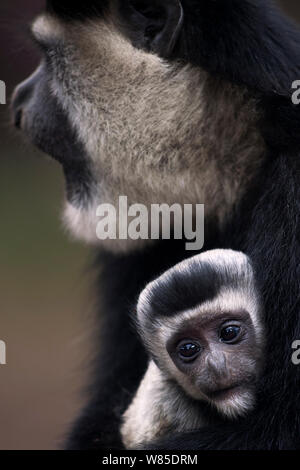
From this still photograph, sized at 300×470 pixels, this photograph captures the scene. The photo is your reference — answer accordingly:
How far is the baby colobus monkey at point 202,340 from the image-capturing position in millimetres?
2529

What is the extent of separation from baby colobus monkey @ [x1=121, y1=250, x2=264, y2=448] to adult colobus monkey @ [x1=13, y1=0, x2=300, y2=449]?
6 centimetres

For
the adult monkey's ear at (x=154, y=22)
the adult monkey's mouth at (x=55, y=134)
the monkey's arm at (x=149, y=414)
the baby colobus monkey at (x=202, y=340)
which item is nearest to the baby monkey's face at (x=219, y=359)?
the baby colobus monkey at (x=202, y=340)

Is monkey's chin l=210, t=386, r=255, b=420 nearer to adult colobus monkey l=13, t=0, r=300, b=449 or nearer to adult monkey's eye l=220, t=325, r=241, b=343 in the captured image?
adult colobus monkey l=13, t=0, r=300, b=449

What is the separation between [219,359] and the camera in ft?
8.34

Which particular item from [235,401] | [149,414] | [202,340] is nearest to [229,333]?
[202,340]

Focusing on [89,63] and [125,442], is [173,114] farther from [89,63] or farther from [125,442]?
[125,442]

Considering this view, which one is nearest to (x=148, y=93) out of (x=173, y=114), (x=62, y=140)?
(x=173, y=114)

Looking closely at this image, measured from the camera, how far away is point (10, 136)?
3.54 metres

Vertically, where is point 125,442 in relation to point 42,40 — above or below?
below

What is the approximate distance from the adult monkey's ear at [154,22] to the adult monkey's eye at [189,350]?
904mm

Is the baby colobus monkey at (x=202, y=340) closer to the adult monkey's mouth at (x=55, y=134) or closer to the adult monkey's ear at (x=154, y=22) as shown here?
the adult monkey's mouth at (x=55, y=134)

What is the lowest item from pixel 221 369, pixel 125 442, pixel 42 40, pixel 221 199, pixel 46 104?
pixel 125 442

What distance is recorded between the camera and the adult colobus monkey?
2.52 metres

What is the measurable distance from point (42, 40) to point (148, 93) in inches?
18.5
